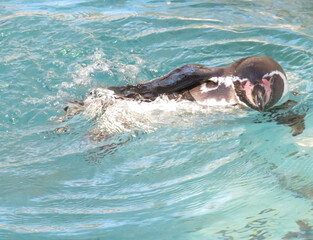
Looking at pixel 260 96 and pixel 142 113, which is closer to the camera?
pixel 260 96

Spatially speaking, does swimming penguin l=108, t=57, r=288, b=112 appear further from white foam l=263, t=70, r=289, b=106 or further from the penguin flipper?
the penguin flipper

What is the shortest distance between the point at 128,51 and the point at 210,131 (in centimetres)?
231

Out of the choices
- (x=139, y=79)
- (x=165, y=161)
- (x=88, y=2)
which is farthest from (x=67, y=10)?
(x=165, y=161)

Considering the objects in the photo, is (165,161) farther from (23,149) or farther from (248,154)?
(23,149)

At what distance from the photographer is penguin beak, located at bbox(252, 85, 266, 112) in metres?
3.73

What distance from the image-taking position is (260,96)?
12.3ft

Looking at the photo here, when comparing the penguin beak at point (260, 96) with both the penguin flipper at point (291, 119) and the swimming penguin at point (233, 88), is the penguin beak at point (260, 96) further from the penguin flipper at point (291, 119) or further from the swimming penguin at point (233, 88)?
the penguin flipper at point (291, 119)

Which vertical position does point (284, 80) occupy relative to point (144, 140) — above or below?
above

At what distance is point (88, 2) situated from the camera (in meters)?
7.87

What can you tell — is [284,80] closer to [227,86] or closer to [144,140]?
[227,86]

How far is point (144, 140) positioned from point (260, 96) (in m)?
1.07

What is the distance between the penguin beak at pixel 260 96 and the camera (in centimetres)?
373

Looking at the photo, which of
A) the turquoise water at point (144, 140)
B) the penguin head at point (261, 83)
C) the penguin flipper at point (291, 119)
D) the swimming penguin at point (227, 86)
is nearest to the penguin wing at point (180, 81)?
the swimming penguin at point (227, 86)

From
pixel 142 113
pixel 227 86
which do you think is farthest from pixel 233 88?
pixel 142 113
